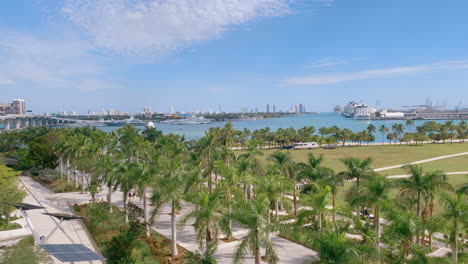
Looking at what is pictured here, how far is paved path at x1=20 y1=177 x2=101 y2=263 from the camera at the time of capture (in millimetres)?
20667

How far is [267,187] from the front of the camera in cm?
1823

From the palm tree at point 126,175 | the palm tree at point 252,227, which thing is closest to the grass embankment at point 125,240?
the palm tree at point 126,175

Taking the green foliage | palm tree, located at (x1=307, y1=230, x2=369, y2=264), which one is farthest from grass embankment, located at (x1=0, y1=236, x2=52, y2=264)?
palm tree, located at (x1=307, y1=230, x2=369, y2=264)

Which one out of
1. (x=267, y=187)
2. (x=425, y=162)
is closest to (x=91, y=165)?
(x=267, y=187)

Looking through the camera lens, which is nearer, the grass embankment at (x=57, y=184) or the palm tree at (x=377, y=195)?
the palm tree at (x=377, y=195)

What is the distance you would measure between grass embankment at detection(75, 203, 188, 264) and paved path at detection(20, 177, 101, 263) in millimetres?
754

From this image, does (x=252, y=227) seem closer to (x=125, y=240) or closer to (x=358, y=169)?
(x=125, y=240)

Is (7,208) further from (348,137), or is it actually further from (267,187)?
(348,137)

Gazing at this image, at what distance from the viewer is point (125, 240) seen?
16.2 meters

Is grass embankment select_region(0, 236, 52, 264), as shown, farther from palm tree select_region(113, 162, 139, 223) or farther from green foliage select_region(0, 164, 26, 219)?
green foliage select_region(0, 164, 26, 219)

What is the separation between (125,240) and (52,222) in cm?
1203

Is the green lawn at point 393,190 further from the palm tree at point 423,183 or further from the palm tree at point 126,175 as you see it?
the palm tree at point 126,175

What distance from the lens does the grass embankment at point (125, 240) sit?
1584 cm

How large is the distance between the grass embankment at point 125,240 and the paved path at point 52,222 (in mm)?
754
